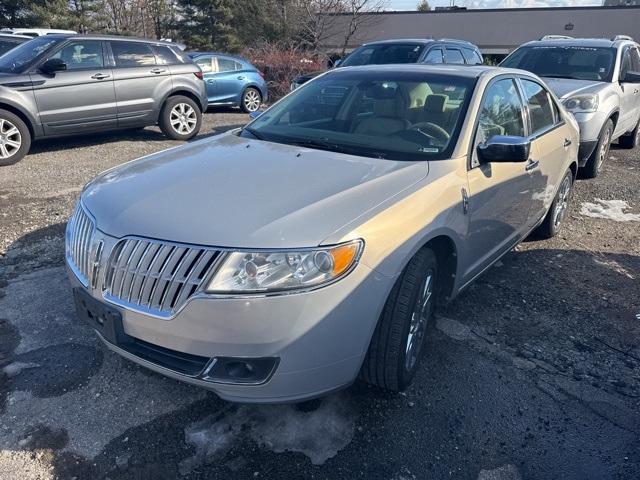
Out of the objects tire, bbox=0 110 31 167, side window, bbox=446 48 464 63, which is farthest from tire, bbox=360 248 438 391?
side window, bbox=446 48 464 63

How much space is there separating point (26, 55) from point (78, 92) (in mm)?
865

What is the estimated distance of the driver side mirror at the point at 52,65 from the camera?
7488 mm

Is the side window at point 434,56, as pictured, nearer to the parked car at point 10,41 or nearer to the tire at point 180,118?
the tire at point 180,118

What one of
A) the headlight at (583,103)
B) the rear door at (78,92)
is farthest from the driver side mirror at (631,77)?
the rear door at (78,92)

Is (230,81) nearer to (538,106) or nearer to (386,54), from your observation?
(386,54)

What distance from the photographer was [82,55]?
26.5ft

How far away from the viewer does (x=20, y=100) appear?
7273mm

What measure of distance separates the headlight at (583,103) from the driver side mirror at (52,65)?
700 centimetres

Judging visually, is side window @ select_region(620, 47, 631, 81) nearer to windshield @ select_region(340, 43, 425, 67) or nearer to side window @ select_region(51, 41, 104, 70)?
windshield @ select_region(340, 43, 425, 67)

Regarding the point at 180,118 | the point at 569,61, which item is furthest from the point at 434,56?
the point at 180,118

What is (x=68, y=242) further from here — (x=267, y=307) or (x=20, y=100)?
(x=20, y=100)

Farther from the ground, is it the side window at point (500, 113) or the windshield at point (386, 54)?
the windshield at point (386, 54)

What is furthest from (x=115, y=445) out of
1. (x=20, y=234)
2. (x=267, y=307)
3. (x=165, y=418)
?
(x=20, y=234)

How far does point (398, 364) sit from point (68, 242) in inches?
75.6
